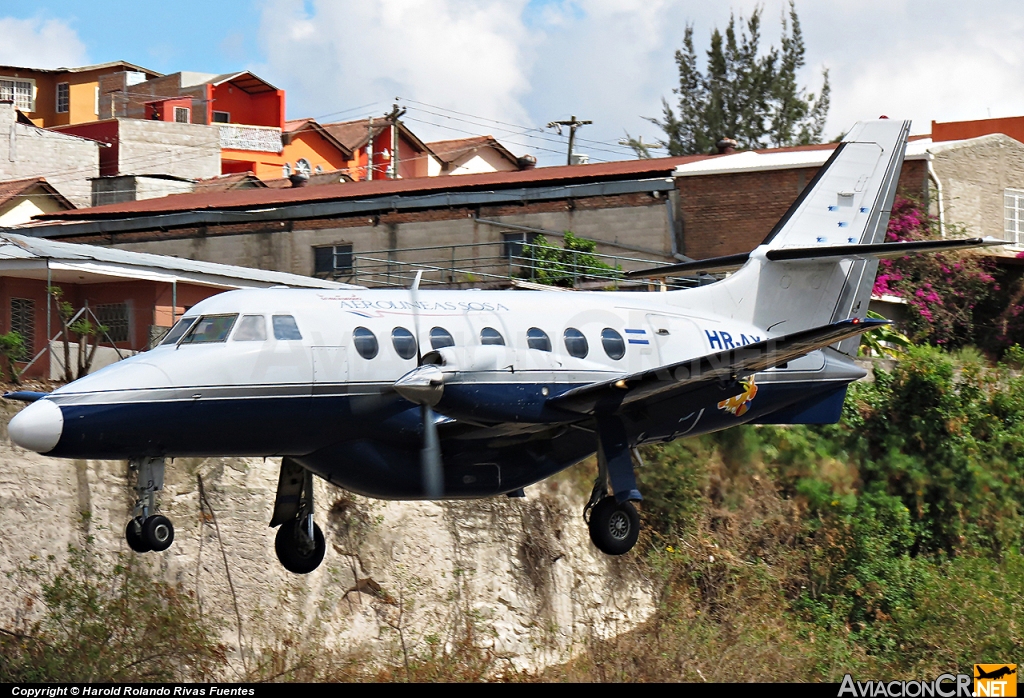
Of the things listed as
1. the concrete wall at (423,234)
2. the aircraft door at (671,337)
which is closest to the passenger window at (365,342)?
the aircraft door at (671,337)

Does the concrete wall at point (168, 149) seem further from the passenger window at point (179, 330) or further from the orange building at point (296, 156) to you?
the passenger window at point (179, 330)

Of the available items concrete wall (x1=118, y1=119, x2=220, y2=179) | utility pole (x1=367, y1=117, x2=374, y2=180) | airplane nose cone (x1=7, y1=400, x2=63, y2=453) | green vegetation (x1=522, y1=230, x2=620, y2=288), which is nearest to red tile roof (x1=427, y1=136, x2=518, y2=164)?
utility pole (x1=367, y1=117, x2=374, y2=180)

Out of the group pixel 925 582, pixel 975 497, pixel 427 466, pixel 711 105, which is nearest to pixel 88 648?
pixel 427 466

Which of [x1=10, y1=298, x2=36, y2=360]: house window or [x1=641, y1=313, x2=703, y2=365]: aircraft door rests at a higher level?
[x1=10, y1=298, x2=36, y2=360]: house window

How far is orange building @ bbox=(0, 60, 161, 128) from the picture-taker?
65.9 metres

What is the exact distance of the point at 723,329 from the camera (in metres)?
20.4

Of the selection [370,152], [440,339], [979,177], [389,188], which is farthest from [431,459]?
[370,152]

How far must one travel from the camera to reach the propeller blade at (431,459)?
1670cm

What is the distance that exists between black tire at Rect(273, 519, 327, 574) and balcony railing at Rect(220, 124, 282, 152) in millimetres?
47572

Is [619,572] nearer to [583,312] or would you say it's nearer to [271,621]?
[271,621]

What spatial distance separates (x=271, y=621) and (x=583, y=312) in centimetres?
941

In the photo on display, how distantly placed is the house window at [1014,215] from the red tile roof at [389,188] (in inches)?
378

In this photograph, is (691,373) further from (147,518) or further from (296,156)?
(296,156)

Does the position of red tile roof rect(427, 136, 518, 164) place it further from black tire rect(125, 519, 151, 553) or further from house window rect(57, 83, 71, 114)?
black tire rect(125, 519, 151, 553)
